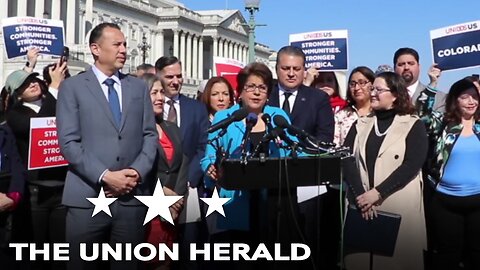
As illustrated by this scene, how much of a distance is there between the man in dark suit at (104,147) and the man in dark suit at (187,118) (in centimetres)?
158

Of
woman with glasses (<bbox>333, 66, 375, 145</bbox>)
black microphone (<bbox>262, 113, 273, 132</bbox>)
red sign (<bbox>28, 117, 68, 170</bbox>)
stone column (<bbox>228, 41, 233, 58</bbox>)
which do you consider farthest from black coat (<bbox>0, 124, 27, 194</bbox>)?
stone column (<bbox>228, 41, 233, 58</bbox>)

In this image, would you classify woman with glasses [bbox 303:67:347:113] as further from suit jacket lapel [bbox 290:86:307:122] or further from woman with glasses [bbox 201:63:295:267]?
woman with glasses [bbox 201:63:295:267]

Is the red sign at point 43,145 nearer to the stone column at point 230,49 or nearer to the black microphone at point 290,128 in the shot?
the black microphone at point 290,128

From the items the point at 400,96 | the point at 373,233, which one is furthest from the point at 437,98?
the point at 373,233

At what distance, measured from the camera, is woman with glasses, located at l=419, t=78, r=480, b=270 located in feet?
19.7

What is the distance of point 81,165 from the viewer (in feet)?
15.7

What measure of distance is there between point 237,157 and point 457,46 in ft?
14.1

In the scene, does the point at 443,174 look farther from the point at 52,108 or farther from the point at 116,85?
the point at 52,108

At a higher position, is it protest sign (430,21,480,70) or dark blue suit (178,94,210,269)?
protest sign (430,21,480,70)

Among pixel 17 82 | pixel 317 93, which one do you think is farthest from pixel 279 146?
pixel 17 82

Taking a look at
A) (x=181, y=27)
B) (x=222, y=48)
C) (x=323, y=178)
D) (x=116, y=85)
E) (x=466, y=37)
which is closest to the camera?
(x=323, y=178)

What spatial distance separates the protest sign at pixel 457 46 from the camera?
814cm

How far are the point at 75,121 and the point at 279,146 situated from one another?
1530 millimetres

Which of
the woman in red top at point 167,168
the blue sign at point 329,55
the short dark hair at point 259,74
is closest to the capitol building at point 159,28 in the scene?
the blue sign at point 329,55
